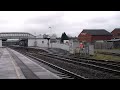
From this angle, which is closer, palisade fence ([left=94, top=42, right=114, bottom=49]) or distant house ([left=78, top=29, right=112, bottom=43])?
palisade fence ([left=94, top=42, right=114, bottom=49])

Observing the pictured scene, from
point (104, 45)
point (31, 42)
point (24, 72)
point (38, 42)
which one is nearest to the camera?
point (24, 72)

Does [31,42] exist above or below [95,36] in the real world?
below

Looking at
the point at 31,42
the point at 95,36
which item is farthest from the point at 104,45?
the point at 31,42

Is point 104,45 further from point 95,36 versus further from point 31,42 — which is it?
point 31,42

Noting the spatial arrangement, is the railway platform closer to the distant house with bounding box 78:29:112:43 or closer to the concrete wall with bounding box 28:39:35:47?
the concrete wall with bounding box 28:39:35:47

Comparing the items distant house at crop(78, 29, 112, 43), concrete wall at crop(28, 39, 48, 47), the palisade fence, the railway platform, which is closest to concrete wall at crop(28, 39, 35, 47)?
concrete wall at crop(28, 39, 48, 47)

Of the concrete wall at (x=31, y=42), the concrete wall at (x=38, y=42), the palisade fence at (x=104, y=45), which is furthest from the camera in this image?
the concrete wall at (x=31, y=42)

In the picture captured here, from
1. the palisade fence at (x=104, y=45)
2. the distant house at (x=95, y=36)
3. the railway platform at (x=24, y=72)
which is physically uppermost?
the distant house at (x=95, y=36)

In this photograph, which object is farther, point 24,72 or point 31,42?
point 31,42

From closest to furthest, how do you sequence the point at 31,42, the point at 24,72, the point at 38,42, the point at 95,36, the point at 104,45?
1. the point at 24,72
2. the point at 104,45
3. the point at 38,42
4. the point at 31,42
5. the point at 95,36

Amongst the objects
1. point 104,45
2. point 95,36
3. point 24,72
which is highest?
point 95,36

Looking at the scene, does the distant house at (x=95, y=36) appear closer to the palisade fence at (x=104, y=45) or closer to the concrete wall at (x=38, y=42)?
the concrete wall at (x=38, y=42)

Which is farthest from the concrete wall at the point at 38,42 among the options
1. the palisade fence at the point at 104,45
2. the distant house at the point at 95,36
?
the palisade fence at the point at 104,45

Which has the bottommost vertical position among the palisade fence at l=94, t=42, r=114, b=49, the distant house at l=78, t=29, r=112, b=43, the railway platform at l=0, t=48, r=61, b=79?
the railway platform at l=0, t=48, r=61, b=79
